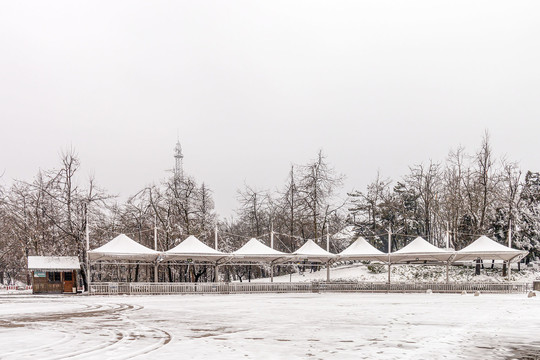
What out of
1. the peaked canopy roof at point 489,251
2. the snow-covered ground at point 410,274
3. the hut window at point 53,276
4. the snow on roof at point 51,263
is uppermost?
the peaked canopy roof at point 489,251

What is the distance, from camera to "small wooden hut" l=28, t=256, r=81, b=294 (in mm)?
36037

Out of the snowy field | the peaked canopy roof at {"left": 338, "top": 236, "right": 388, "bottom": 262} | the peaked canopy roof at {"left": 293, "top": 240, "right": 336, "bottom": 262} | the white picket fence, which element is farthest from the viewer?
the peaked canopy roof at {"left": 338, "top": 236, "right": 388, "bottom": 262}

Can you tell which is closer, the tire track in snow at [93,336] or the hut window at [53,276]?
the tire track in snow at [93,336]

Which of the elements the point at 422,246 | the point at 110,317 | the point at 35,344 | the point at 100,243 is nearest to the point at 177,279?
the point at 100,243

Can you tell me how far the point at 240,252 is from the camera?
3778 cm

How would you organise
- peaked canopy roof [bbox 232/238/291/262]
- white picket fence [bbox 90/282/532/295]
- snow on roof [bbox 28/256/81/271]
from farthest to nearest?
1. peaked canopy roof [bbox 232/238/291/262]
2. snow on roof [bbox 28/256/81/271]
3. white picket fence [bbox 90/282/532/295]

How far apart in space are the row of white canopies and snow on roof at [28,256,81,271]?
1.91m

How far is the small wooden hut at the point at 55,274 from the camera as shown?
36037 mm

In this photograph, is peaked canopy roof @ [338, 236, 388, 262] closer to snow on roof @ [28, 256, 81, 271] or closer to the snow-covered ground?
the snow-covered ground

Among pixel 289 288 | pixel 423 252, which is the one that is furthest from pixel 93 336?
pixel 423 252

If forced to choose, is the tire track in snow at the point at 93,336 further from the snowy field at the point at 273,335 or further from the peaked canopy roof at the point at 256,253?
the peaked canopy roof at the point at 256,253

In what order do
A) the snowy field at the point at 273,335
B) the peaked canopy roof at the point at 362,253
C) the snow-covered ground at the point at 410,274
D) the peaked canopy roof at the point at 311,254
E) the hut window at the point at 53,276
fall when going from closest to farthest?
the snowy field at the point at 273,335 < the hut window at the point at 53,276 < the peaked canopy roof at the point at 311,254 < the peaked canopy roof at the point at 362,253 < the snow-covered ground at the point at 410,274

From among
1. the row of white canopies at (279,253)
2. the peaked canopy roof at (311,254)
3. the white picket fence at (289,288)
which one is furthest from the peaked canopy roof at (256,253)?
the white picket fence at (289,288)

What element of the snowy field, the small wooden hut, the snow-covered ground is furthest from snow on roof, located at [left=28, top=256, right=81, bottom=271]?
the snow-covered ground
